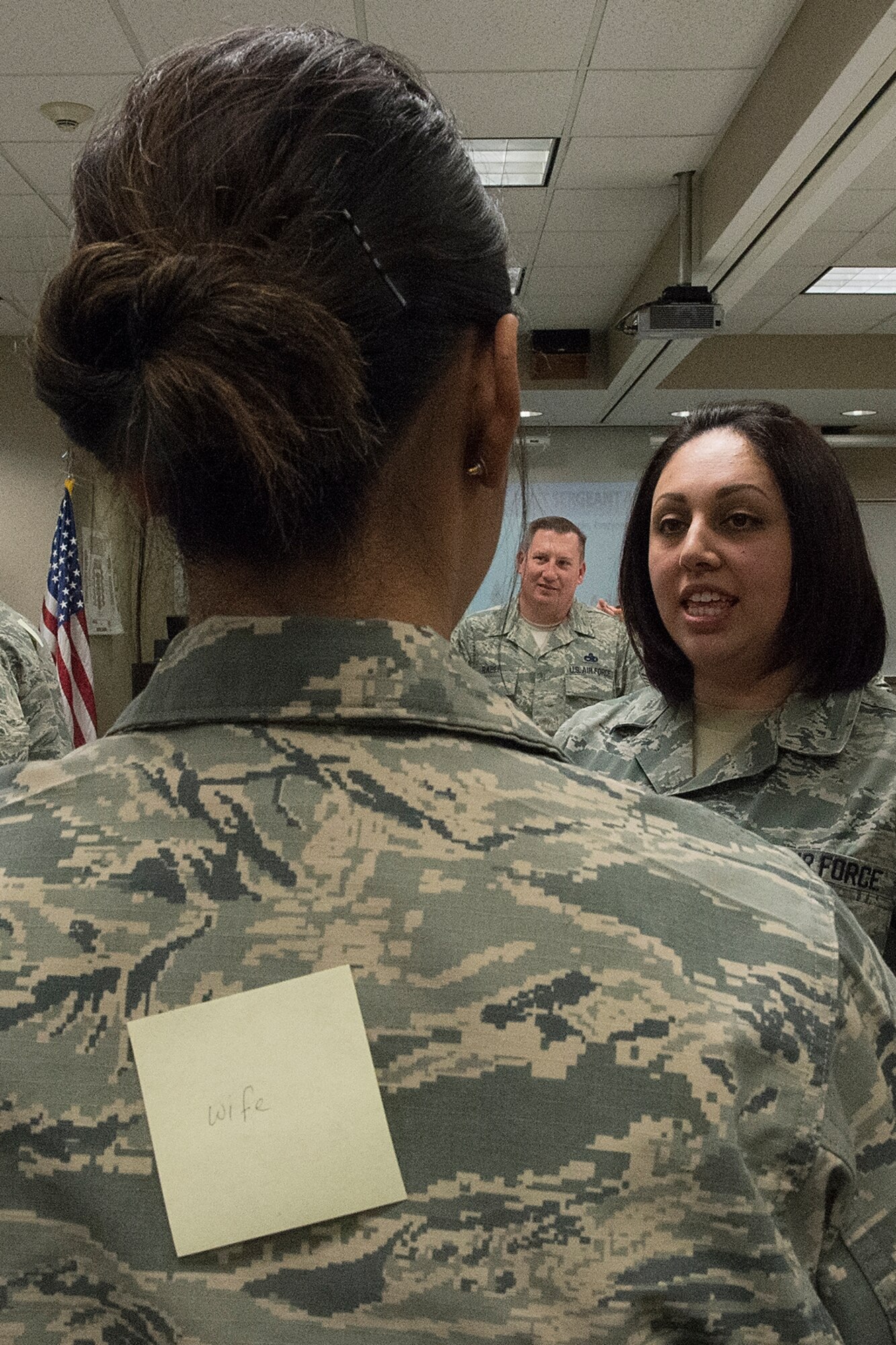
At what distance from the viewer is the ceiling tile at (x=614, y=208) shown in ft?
16.9

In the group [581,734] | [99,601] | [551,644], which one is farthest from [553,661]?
[581,734]

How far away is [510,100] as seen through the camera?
4.18 m

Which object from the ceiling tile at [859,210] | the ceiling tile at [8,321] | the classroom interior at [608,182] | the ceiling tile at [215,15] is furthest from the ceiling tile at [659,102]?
the ceiling tile at [8,321]

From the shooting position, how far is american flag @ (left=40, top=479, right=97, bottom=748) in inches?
211

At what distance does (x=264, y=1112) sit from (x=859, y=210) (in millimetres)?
5404

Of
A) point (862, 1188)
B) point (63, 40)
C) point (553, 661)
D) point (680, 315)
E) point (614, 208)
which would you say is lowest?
point (862, 1188)

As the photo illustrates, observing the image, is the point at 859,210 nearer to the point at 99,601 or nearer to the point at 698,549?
the point at 698,549

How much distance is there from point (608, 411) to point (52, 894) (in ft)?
27.4

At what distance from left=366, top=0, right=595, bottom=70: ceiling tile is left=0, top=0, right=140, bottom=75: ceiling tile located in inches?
32.6

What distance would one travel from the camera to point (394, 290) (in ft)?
2.06

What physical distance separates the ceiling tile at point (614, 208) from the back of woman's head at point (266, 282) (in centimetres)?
484

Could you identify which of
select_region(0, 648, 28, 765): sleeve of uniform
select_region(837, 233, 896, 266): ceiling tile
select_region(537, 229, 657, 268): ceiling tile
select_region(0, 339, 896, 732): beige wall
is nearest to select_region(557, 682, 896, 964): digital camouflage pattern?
select_region(0, 339, 896, 732): beige wall

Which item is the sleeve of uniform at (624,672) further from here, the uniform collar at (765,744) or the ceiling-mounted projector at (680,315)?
the uniform collar at (765,744)

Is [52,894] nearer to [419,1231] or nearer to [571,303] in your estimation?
[419,1231]
